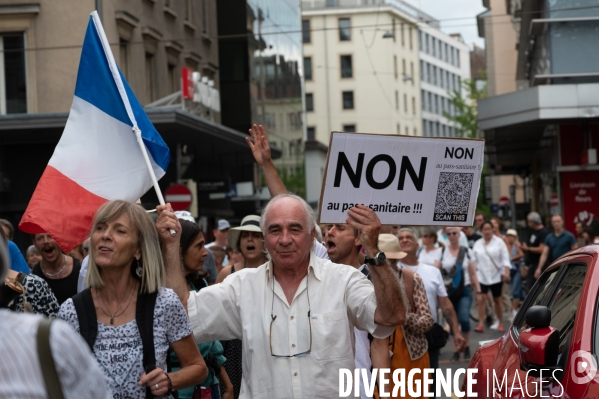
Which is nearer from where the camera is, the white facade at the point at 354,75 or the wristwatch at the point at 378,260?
the wristwatch at the point at 378,260

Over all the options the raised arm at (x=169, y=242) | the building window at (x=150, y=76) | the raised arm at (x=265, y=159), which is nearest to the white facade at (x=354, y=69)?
the building window at (x=150, y=76)

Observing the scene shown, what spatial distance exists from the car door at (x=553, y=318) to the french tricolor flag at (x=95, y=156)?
2.56m

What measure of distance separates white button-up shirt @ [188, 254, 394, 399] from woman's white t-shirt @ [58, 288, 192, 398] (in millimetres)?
276

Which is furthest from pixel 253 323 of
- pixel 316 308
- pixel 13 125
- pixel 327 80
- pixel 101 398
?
pixel 327 80

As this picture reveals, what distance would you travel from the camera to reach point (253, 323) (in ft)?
17.6

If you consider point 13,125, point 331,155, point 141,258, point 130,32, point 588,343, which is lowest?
point 588,343

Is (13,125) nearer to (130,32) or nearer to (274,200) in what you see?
(130,32)

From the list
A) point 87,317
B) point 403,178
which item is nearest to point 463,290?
point 403,178

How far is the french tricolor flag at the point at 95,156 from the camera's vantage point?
7.59 metres

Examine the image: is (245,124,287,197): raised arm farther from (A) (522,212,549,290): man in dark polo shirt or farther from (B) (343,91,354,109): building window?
(B) (343,91,354,109): building window

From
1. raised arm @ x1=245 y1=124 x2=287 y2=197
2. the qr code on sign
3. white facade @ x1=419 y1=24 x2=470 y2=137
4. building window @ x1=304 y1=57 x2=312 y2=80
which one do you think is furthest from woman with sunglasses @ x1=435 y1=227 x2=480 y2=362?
white facade @ x1=419 y1=24 x2=470 y2=137

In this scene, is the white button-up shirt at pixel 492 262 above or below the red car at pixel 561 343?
below

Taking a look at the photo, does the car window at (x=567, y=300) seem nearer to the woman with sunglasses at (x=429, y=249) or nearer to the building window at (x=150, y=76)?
the woman with sunglasses at (x=429, y=249)

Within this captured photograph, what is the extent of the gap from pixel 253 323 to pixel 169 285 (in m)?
0.56
